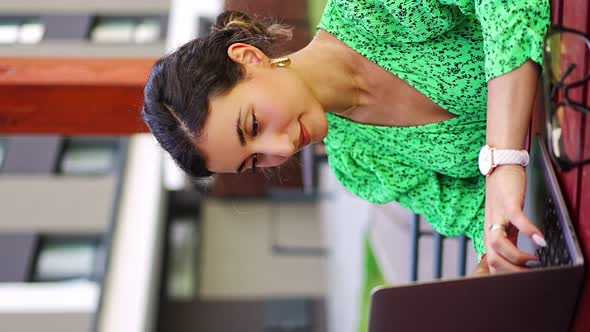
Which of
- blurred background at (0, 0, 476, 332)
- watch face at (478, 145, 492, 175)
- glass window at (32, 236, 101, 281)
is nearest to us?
watch face at (478, 145, 492, 175)

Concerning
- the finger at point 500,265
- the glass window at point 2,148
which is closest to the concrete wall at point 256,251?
the glass window at point 2,148

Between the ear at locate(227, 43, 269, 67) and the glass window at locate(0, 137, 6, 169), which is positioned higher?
the glass window at locate(0, 137, 6, 169)

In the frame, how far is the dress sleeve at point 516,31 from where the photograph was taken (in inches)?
39.8

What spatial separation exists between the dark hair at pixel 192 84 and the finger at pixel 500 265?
502mm

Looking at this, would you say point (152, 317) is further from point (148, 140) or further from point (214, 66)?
point (214, 66)

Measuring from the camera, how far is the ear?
126cm

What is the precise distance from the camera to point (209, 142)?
1.27 m

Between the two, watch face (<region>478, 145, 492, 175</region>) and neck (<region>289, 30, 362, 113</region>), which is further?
neck (<region>289, 30, 362, 113</region>)

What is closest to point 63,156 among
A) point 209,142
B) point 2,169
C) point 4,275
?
point 2,169

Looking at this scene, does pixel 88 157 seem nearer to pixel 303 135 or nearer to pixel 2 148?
pixel 2 148

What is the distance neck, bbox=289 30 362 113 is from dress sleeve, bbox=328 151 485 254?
17cm

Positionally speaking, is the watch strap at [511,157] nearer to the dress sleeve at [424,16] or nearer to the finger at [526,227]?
the finger at [526,227]

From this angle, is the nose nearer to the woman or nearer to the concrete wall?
the woman

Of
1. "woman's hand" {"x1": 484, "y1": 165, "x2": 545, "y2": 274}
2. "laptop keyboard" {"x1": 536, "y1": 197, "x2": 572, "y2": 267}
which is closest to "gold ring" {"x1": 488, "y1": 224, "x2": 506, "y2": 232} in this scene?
"woman's hand" {"x1": 484, "y1": 165, "x2": 545, "y2": 274}
